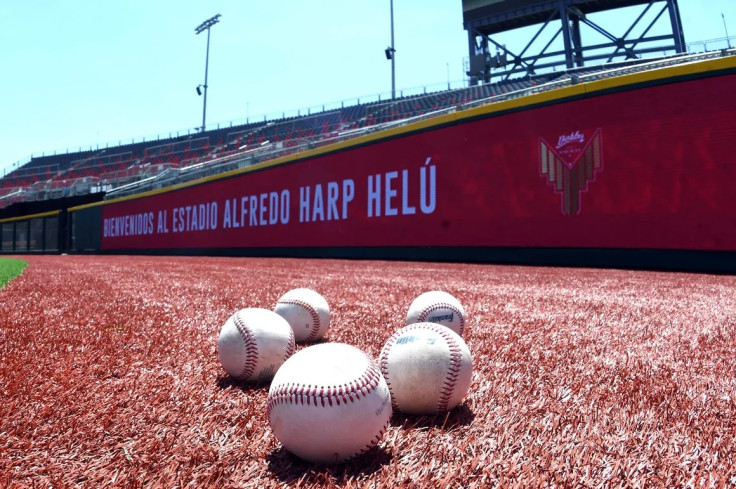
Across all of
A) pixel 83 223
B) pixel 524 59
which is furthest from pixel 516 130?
pixel 83 223

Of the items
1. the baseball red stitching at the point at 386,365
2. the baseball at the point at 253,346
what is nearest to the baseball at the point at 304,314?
the baseball at the point at 253,346

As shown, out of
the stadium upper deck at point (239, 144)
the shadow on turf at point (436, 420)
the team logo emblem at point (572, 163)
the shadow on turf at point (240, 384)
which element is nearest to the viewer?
the shadow on turf at point (436, 420)

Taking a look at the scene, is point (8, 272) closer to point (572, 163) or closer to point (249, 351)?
point (249, 351)

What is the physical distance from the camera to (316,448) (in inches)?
65.4

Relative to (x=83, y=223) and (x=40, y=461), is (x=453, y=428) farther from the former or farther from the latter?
(x=83, y=223)

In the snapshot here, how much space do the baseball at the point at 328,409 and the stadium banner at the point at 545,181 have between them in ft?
32.6

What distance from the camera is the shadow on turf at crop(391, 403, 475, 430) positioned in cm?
205

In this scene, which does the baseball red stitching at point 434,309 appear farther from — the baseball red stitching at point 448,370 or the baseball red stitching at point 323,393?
the baseball red stitching at point 323,393

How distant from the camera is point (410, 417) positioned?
2.18 m

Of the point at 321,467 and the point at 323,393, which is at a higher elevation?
the point at 323,393

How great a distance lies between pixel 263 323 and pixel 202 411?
0.61m

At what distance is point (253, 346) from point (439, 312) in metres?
1.38

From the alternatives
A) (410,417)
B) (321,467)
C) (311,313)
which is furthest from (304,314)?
(321,467)

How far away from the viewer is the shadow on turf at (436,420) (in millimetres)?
2055
